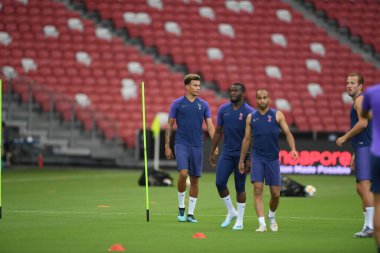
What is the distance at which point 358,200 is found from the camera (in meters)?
22.4

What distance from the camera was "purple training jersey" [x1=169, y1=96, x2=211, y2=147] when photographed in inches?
671

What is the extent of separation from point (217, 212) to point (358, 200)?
4.60 m

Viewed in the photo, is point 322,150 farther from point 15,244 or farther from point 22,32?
point 15,244

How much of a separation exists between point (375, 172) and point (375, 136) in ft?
1.30

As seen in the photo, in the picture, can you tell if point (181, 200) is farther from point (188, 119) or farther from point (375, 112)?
point (375, 112)

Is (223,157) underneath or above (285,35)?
underneath

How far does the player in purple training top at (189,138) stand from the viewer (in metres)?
16.9

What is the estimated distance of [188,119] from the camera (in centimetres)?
1706

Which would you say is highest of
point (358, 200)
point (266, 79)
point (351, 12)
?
point (351, 12)

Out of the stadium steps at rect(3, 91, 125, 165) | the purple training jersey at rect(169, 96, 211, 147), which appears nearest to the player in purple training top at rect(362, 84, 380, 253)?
the purple training jersey at rect(169, 96, 211, 147)

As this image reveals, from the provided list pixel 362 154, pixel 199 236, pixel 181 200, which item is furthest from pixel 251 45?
pixel 199 236

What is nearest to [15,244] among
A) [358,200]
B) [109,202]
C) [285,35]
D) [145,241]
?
[145,241]

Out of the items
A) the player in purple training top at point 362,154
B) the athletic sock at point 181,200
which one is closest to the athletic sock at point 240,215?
the athletic sock at point 181,200

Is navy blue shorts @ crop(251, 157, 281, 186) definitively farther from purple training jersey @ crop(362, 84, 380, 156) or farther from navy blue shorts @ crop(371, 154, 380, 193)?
purple training jersey @ crop(362, 84, 380, 156)
